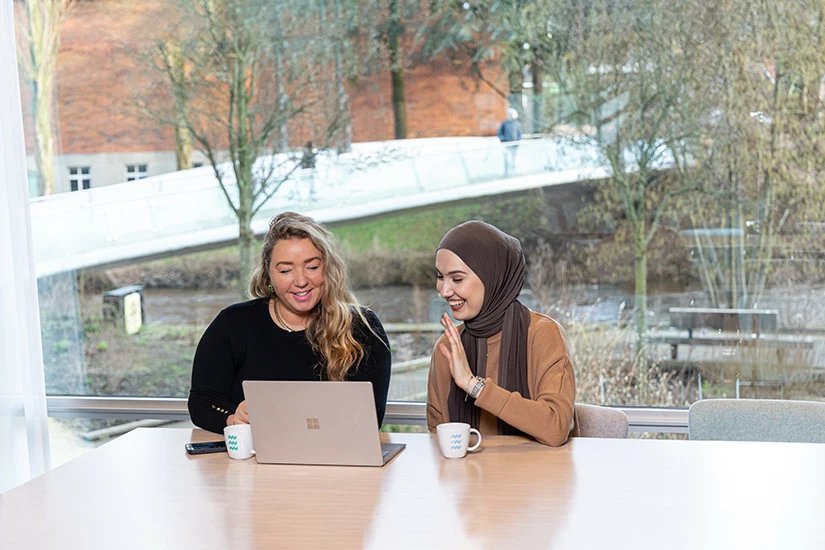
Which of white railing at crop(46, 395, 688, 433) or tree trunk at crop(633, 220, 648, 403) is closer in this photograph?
tree trunk at crop(633, 220, 648, 403)

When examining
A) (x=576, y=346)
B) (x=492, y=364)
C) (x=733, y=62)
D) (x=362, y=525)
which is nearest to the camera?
(x=362, y=525)

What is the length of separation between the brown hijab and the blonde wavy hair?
0.36 m

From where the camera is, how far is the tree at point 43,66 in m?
3.96

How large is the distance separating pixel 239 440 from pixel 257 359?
578 millimetres

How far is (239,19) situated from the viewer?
3887 mm

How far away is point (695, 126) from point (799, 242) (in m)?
0.59

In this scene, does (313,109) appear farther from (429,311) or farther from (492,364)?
(492,364)

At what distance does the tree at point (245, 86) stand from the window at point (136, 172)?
24 cm

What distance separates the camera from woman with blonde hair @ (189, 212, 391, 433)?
2.90 meters

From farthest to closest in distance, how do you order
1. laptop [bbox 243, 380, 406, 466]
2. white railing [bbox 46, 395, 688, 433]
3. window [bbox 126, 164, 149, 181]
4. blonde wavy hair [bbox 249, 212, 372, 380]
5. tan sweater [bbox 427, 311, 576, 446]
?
1. window [bbox 126, 164, 149, 181]
2. white railing [bbox 46, 395, 688, 433]
3. blonde wavy hair [bbox 249, 212, 372, 380]
4. tan sweater [bbox 427, 311, 576, 446]
5. laptop [bbox 243, 380, 406, 466]

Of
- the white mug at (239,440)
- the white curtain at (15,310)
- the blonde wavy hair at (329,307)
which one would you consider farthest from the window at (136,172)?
the white mug at (239,440)

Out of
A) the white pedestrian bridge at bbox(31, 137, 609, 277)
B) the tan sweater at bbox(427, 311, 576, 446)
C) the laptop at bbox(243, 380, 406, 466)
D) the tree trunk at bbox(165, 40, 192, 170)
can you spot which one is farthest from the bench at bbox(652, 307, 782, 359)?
the tree trunk at bbox(165, 40, 192, 170)

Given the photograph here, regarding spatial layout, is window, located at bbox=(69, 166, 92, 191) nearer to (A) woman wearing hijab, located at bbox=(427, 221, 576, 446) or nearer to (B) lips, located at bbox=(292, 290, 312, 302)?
(B) lips, located at bbox=(292, 290, 312, 302)

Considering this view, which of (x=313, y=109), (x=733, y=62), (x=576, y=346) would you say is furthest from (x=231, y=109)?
(x=733, y=62)
